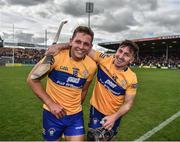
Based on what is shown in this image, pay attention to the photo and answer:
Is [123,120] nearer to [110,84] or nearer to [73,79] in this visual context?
[110,84]

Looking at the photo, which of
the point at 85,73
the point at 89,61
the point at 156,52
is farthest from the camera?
the point at 156,52

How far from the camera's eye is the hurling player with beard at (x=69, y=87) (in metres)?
4.20

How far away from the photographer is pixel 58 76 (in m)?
4.25

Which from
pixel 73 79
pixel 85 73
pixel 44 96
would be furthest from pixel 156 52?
pixel 44 96

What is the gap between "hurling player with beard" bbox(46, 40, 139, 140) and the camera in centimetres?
445

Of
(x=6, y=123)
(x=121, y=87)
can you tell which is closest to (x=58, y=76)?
(x=121, y=87)

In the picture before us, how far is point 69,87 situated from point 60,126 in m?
0.52

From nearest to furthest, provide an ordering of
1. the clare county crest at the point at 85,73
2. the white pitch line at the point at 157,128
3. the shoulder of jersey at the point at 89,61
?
the clare county crest at the point at 85,73, the shoulder of jersey at the point at 89,61, the white pitch line at the point at 157,128

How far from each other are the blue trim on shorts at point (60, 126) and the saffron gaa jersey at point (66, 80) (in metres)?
0.09

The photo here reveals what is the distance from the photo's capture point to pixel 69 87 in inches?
168

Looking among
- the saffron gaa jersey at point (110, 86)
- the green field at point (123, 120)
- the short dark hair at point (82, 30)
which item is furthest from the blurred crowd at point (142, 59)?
the short dark hair at point (82, 30)

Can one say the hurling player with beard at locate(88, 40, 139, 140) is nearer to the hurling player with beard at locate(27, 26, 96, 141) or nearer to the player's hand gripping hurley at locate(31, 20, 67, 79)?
the hurling player with beard at locate(27, 26, 96, 141)

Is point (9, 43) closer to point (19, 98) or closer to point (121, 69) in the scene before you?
point (19, 98)

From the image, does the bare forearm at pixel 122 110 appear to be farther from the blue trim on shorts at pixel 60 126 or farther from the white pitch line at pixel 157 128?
the white pitch line at pixel 157 128
